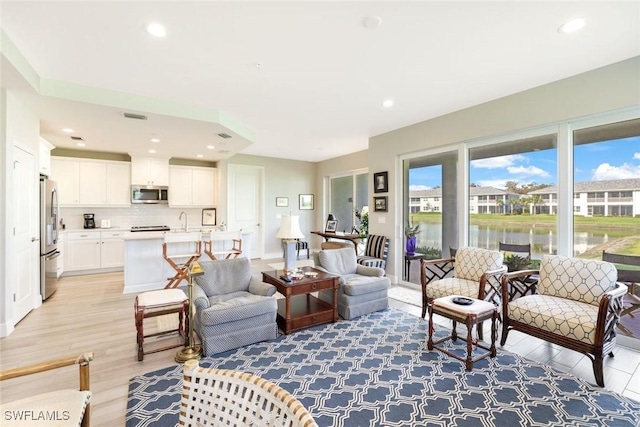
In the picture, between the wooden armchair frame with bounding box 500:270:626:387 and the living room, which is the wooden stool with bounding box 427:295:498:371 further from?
the living room

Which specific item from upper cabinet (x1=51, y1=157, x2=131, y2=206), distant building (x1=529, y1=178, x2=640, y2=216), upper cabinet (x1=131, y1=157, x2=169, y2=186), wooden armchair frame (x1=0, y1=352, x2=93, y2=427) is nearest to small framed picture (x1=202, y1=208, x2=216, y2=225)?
upper cabinet (x1=131, y1=157, x2=169, y2=186)

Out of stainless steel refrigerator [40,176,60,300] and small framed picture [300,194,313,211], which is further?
small framed picture [300,194,313,211]

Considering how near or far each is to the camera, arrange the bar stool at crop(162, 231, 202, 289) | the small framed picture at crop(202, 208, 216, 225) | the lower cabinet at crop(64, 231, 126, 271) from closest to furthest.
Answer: the bar stool at crop(162, 231, 202, 289) < the lower cabinet at crop(64, 231, 126, 271) < the small framed picture at crop(202, 208, 216, 225)

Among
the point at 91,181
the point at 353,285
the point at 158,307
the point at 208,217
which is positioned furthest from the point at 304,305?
the point at 91,181

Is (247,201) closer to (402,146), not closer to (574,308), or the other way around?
(402,146)

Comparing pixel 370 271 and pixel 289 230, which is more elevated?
pixel 289 230

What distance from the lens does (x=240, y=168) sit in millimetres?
7512

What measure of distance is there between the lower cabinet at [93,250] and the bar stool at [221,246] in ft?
6.25

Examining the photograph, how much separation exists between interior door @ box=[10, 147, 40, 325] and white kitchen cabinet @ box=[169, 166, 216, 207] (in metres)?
3.05

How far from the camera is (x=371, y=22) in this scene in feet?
7.31

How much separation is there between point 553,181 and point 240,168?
6.37 m

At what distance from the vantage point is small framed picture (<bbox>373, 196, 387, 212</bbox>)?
5425 mm

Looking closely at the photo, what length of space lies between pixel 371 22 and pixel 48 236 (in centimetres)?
513

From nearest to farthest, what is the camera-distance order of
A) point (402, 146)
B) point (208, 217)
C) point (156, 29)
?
1. point (156, 29)
2. point (402, 146)
3. point (208, 217)
